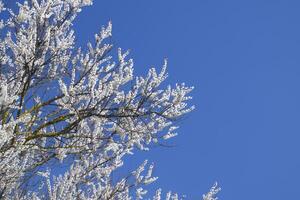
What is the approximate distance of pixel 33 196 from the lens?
6.25 m

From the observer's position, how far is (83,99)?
6133mm

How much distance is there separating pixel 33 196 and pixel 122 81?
2.07 metres

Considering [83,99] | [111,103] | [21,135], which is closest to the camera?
[21,135]

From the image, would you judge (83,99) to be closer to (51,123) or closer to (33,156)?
(51,123)

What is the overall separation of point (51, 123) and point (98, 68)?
999 mm

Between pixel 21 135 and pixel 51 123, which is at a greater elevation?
pixel 51 123

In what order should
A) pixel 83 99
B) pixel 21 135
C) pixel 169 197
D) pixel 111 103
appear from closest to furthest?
pixel 21 135 → pixel 111 103 → pixel 83 99 → pixel 169 197

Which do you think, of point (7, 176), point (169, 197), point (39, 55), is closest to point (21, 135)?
point (7, 176)

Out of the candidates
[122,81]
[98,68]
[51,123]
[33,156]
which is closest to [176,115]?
[122,81]

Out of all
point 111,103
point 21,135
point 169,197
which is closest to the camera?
point 21,135

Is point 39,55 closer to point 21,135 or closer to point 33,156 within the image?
point 21,135

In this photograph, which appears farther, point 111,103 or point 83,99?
point 83,99

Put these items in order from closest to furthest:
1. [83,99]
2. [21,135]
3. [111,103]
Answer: [21,135] < [111,103] < [83,99]

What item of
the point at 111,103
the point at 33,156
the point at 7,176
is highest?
the point at 111,103
